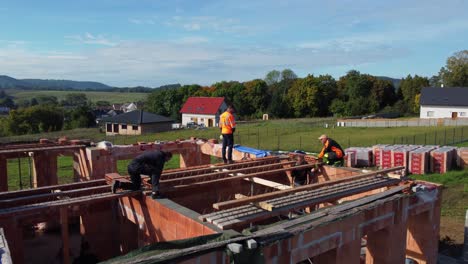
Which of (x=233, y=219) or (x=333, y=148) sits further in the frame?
(x=333, y=148)

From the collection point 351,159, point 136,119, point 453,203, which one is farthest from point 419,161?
point 136,119

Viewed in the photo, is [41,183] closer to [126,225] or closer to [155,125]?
[126,225]

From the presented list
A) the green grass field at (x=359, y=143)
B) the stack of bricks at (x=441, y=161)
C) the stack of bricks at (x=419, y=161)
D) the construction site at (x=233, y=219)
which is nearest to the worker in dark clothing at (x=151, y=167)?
the construction site at (x=233, y=219)

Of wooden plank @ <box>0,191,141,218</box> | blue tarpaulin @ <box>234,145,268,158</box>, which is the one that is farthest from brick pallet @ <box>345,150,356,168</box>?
wooden plank @ <box>0,191,141,218</box>

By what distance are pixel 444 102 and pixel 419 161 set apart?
40.7 meters

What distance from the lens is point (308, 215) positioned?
22.1ft

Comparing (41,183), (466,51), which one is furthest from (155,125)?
(466,51)

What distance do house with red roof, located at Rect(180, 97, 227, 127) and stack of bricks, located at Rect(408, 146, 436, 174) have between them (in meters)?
48.7

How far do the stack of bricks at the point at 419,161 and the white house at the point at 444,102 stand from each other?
131ft

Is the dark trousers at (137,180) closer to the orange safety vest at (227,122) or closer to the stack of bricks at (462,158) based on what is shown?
the orange safety vest at (227,122)

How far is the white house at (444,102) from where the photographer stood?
54828 millimetres

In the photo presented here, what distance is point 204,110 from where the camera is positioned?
230 ft

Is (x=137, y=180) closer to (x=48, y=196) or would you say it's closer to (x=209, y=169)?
(x=48, y=196)

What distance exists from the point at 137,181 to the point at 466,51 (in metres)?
80.0
